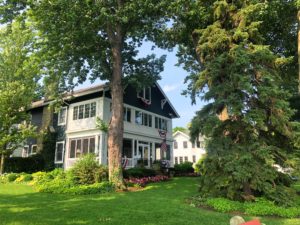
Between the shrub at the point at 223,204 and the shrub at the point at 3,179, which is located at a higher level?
the shrub at the point at 3,179

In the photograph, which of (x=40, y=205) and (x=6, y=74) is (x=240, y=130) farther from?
(x=6, y=74)

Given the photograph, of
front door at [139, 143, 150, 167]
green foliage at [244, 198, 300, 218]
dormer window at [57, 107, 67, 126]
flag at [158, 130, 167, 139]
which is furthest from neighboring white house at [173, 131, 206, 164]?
green foliage at [244, 198, 300, 218]

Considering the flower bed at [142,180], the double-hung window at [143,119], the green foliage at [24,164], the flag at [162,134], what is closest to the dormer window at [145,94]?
the double-hung window at [143,119]

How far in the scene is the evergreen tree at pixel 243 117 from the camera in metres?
9.41

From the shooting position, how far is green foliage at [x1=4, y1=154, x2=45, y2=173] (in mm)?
23016

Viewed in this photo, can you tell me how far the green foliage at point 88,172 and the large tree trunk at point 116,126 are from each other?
85 centimetres

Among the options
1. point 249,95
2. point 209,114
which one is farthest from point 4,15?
point 249,95

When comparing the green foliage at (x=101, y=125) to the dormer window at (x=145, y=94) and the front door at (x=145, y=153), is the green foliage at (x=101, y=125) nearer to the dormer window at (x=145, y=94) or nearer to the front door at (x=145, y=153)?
the front door at (x=145, y=153)

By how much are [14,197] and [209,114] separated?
8.57 metres

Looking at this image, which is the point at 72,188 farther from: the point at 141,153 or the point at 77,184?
the point at 141,153

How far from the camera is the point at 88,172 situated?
48.9ft

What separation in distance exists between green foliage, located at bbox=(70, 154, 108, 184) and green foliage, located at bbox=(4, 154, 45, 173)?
10464mm

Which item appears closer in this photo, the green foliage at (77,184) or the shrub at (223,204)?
the shrub at (223,204)

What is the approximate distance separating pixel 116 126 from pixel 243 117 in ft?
23.2
